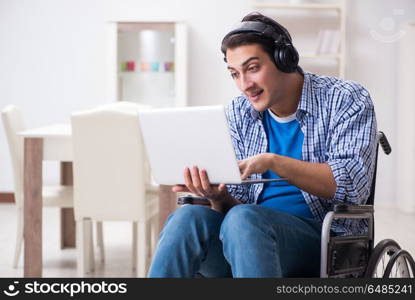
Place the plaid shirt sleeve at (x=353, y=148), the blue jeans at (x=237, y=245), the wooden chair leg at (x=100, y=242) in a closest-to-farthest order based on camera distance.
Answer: the blue jeans at (x=237, y=245), the plaid shirt sleeve at (x=353, y=148), the wooden chair leg at (x=100, y=242)

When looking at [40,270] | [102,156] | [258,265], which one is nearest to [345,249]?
[258,265]

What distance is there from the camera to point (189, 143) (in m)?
1.63

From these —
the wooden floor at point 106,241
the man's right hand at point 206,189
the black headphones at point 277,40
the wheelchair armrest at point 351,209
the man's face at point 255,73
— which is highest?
the black headphones at point 277,40

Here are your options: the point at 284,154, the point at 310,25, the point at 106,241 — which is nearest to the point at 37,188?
the point at 106,241

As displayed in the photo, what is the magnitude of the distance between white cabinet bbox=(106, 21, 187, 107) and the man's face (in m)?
3.80

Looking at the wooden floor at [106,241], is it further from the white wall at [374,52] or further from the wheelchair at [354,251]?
the wheelchair at [354,251]

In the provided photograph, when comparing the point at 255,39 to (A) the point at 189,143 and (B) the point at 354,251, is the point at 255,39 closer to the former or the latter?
(A) the point at 189,143

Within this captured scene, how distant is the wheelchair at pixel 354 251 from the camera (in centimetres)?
166

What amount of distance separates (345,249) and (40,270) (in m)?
1.84

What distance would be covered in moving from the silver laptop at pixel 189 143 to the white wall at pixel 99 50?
4252 millimetres

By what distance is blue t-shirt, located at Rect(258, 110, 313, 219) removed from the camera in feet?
6.13

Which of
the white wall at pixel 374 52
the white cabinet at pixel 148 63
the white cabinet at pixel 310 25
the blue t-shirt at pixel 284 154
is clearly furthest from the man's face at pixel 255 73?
the white wall at pixel 374 52

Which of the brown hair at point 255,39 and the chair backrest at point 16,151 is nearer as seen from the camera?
the brown hair at point 255,39

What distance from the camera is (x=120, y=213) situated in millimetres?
3123
